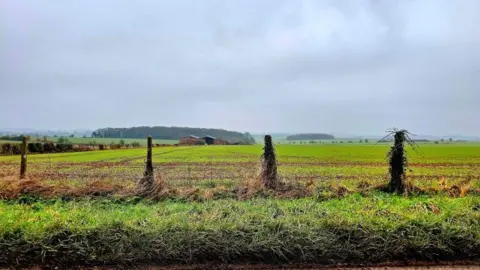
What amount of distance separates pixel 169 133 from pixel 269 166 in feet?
308

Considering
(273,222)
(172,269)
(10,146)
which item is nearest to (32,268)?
(172,269)

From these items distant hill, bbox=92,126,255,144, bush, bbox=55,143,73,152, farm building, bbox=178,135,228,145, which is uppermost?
distant hill, bbox=92,126,255,144

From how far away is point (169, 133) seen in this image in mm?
Answer: 100500

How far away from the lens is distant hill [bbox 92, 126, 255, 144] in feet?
306

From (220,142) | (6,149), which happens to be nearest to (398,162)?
(6,149)

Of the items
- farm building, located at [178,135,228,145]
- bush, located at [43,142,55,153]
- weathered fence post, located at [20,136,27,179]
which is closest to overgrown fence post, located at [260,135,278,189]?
weathered fence post, located at [20,136,27,179]

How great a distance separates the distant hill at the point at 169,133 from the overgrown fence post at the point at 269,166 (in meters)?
81.8

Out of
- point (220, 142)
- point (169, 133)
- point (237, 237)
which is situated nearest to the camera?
point (237, 237)

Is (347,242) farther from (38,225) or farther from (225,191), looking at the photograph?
(38,225)

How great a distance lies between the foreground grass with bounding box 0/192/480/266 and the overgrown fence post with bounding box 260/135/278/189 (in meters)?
2.45

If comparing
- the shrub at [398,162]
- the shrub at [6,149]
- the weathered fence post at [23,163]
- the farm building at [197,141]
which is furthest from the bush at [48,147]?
the shrub at [398,162]

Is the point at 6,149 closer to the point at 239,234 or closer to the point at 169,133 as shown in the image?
the point at 239,234

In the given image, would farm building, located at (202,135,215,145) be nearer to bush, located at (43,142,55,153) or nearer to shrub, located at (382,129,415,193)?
bush, located at (43,142,55,153)

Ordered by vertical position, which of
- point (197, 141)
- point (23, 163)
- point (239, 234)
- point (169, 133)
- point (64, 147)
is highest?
point (169, 133)
